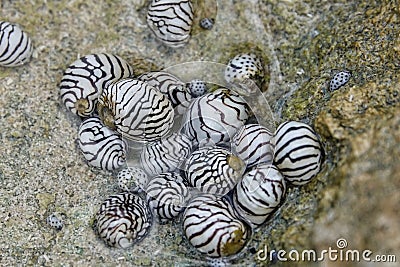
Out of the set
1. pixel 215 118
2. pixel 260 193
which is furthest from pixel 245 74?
pixel 260 193

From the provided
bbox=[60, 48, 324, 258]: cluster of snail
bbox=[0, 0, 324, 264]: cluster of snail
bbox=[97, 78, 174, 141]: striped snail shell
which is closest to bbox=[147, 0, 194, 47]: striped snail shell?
bbox=[0, 0, 324, 264]: cluster of snail

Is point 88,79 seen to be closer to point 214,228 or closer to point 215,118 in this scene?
point 215,118

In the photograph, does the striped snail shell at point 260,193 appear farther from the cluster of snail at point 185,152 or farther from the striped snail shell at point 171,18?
the striped snail shell at point 171,18

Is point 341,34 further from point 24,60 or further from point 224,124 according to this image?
point 24,60

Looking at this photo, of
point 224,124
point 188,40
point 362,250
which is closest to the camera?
A: point 362,250

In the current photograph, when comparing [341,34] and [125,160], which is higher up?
[341,34]

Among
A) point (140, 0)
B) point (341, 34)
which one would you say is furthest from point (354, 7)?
point (140, 0)

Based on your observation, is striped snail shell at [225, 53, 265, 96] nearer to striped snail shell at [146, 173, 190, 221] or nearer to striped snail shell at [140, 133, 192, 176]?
striped snail shell at [140, 133, 192, 176]

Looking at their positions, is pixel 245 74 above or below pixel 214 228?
above
